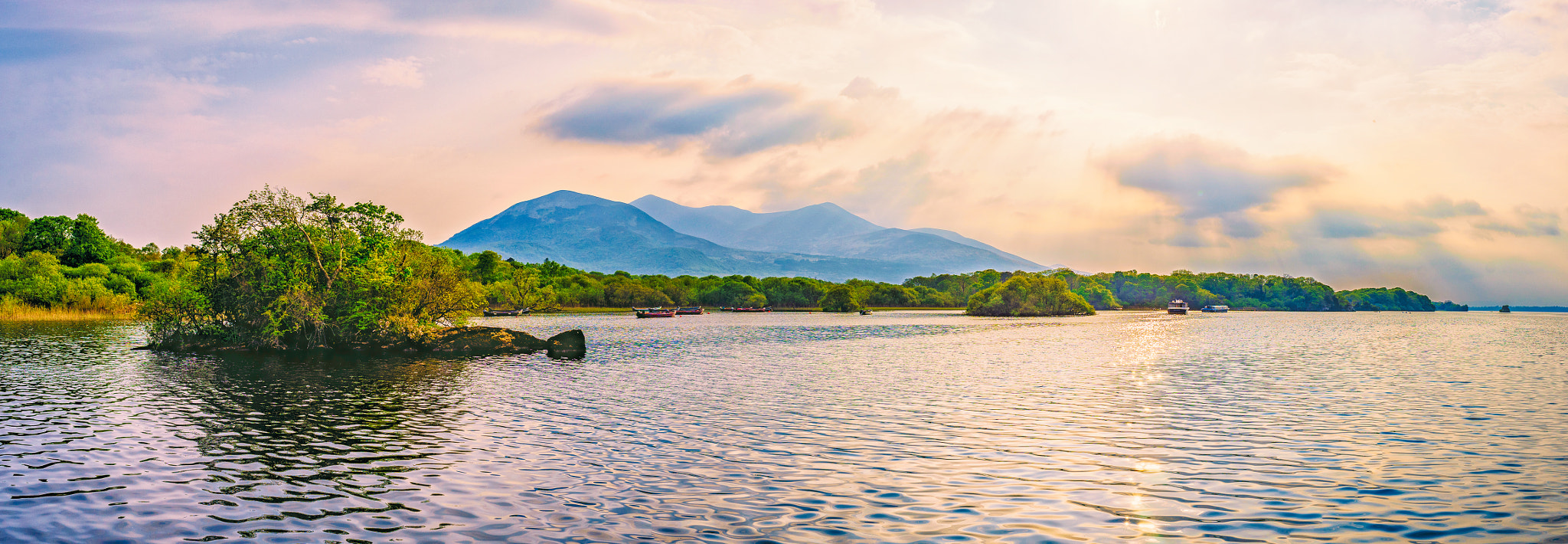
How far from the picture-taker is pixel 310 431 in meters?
25.0

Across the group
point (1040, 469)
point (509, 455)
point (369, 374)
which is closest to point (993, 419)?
point (1040, 469)

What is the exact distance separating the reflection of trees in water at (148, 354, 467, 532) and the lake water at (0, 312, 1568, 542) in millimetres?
149

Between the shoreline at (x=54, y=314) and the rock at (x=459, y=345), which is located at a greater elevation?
the shoreline at (x=54, y=314)

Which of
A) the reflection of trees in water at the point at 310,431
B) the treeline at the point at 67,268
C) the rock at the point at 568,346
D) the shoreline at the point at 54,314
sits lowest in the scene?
the reflection of trees in water at the point at 310,431

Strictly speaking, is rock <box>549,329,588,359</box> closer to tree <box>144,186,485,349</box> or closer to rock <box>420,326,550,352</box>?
rock <box>420,326,550,352</box>

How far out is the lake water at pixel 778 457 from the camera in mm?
14523

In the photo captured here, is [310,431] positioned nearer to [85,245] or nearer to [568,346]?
[568,346]

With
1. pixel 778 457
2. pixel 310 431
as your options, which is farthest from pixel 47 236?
pixel 778 457

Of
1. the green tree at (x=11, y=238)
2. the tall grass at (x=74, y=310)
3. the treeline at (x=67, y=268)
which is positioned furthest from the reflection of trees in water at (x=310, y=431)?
the green tree at (x=11, y=238)

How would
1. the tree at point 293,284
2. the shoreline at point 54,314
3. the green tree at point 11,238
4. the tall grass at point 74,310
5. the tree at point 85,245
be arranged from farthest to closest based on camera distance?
the tree at point 85,245 → the green tree at point 11,238 → the tall grass at point 74,310 → the shoreline at point 54,314 → the tree at point 293,284

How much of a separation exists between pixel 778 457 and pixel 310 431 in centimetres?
1531

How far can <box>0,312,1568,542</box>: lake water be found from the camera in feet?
47.6

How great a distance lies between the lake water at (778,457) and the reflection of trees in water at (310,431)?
0.15 meters

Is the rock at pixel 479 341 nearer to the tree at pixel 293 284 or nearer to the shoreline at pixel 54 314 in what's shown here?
the tree at pixel 293 284
